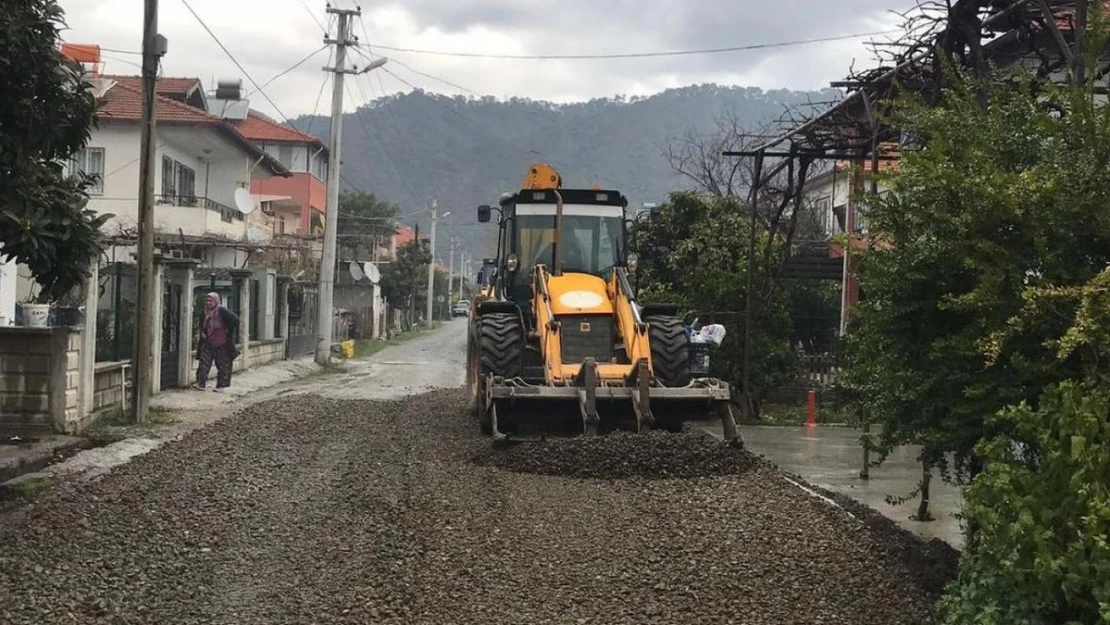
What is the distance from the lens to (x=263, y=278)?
2845 centimetres

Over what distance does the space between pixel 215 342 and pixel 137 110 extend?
16.4 m

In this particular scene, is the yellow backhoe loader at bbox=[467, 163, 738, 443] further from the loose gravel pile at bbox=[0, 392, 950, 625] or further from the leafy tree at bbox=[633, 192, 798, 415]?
the leafy tree at bbox=[633, 192, 798, 415]

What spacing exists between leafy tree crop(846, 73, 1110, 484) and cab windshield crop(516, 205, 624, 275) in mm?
8330

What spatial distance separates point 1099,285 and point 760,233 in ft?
61.8

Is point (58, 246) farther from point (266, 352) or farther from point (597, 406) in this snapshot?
point (266, 352)

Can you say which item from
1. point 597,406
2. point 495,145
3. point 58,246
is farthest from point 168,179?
point 495,145

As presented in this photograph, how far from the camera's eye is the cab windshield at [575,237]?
1579 centimetres

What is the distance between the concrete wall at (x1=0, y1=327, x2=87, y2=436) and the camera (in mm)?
13883

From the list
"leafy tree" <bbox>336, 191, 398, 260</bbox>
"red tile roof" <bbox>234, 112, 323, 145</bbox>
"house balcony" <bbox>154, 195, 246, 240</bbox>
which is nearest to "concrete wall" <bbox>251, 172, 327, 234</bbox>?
"red tile roof" <bbox>234, 112, 323, 145</bbox>

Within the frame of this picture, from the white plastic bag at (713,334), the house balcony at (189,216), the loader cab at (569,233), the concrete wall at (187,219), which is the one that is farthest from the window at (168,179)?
the loader cab at (569,233)

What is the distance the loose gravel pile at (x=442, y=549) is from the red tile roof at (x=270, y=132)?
48.2 meters

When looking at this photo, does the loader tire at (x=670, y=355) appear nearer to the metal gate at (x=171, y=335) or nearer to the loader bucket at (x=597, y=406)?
the loader bucket at (x=597, y=406)

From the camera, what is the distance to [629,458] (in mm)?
11414

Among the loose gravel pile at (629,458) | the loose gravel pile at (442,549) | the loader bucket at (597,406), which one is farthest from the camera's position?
the loader bucket at (597,406)
